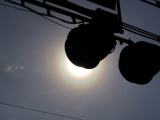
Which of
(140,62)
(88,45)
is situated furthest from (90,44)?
(140,62)

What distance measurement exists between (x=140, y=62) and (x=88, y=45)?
2.26 ft

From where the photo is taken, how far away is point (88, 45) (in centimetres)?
332

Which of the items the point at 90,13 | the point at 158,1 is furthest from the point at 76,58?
the point at 158,1

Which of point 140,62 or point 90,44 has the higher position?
point 90,44

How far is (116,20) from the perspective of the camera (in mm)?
3564

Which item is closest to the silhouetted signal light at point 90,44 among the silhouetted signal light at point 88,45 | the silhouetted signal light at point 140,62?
the silhouetted signal light at point 88,45

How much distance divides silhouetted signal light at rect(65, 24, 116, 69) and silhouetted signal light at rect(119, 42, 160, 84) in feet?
0.98

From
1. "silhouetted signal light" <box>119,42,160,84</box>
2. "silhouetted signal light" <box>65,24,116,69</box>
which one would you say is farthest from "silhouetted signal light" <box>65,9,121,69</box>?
"silhouetted signal light" <box>119,42,160,84</box>

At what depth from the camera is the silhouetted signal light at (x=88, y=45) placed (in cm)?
332

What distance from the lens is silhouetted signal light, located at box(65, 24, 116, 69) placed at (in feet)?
10.9

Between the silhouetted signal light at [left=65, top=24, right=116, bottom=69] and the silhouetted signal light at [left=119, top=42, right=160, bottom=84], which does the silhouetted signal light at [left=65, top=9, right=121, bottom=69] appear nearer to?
the silhouetted signal light at [left=65, top=24, right=116, bottom=69]

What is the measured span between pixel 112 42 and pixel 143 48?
397 millimetres

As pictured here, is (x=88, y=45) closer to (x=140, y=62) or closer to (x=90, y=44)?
(x=90, y=44)

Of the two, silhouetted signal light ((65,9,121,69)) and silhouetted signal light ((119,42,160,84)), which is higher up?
silhouetted signal light ((65,9,121,69))
